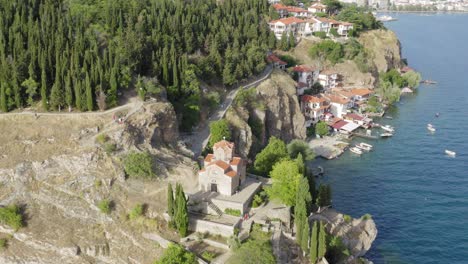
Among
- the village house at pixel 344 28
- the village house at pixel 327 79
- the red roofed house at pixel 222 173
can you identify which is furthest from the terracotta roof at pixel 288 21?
the red roofed house at pixel 222 173

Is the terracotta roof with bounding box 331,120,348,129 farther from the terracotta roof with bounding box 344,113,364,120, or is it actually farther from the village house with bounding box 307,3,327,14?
the village house with bounding box 307,3,327,14

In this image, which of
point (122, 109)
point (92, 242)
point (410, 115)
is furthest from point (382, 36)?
point (92, 242)

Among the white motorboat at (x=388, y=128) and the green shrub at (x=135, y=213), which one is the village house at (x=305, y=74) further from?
the green shrub at (x=135, y=213)

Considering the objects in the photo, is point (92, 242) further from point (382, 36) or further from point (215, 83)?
point (382, 36)

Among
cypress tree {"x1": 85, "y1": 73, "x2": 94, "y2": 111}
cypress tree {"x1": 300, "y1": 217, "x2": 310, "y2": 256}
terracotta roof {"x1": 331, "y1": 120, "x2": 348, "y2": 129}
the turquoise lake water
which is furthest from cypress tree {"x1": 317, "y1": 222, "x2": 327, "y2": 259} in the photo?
terracotta roof {"x1": 331, "y1": 120, "x2": 348, "y2": 129}

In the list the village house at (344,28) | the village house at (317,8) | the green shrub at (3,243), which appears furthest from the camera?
the village house at (317,8)

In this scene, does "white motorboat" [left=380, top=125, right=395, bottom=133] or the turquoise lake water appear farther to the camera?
"white motorboat" [left=380, top=125, right=395, bottom=133]
